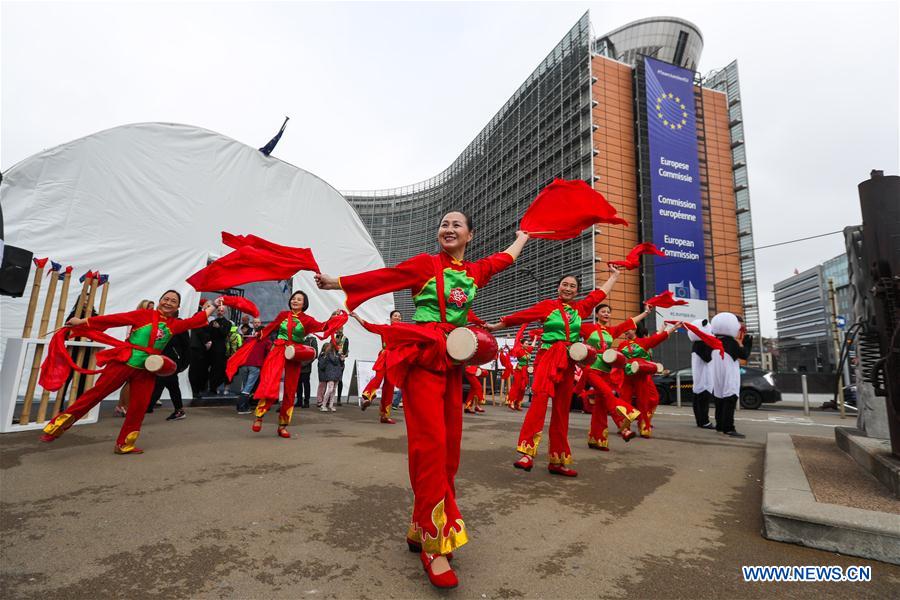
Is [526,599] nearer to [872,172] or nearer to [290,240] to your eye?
[872,172]

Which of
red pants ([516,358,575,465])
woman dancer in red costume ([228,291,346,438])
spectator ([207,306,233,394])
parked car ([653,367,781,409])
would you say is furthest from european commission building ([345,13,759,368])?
red pants ([516,358,575,465])

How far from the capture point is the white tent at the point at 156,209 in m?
8.93

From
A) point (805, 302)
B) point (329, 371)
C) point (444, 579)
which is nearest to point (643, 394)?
point (444, 579)

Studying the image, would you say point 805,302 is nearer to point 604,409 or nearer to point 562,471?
point 604,409

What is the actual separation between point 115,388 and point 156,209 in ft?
23.8

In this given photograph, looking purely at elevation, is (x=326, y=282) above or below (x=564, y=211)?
below

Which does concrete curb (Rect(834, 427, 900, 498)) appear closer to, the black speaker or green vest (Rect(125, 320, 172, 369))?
the black speaker

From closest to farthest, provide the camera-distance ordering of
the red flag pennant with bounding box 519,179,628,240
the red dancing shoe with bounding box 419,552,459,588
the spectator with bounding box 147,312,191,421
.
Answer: the red dancing shoe with bounding box 419,552,459,588 < the red flag pennant with bounding box 519,179,628,240 < the spectator with bounding box 147,312,191,421

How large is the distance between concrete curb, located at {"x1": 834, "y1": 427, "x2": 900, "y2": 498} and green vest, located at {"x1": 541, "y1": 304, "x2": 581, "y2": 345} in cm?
236

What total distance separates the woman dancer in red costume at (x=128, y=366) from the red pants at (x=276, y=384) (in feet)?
4.10

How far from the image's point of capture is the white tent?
8.93 metres

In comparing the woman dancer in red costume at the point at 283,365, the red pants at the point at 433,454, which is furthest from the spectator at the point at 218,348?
the red pants at the point at 433,454

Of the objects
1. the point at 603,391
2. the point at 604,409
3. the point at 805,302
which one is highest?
the point at 805,302

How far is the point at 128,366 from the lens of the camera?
4645 mm
